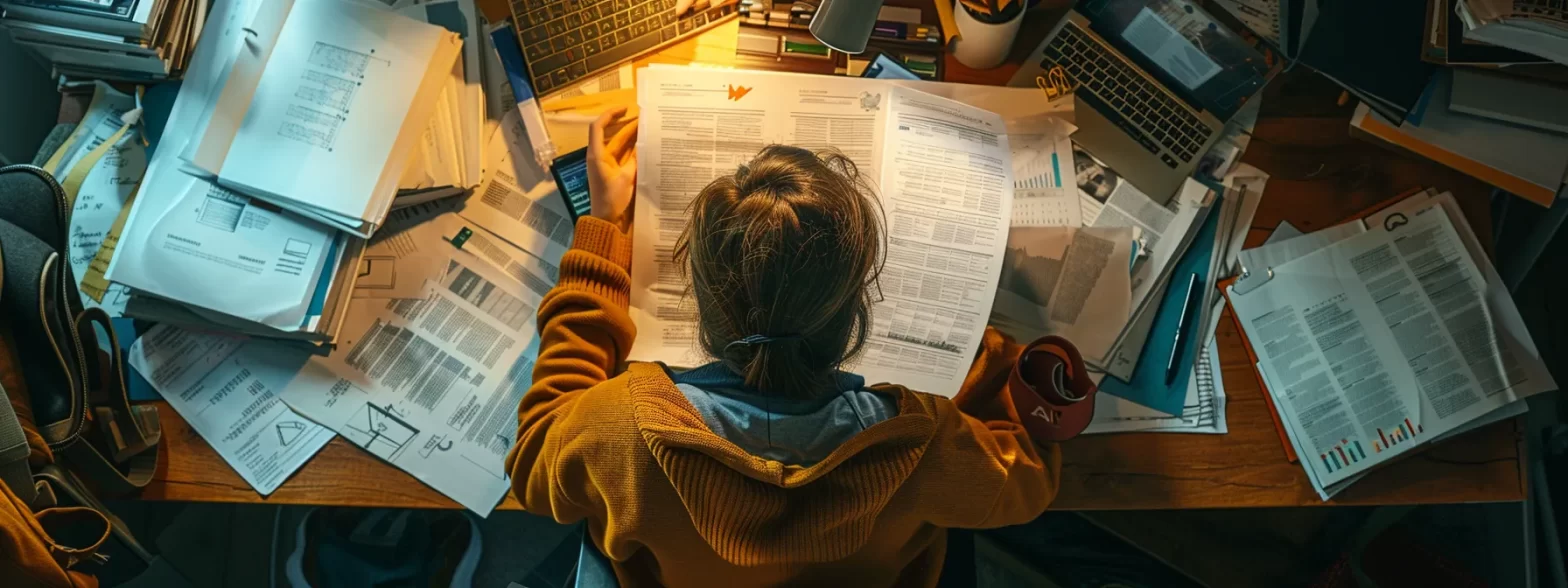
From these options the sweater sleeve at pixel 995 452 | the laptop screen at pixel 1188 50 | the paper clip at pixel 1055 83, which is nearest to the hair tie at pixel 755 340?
the sweater sleeve at pixel 995 452

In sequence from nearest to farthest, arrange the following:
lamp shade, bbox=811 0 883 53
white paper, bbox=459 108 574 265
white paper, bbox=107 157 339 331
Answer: lamp shade, bbox=811 0 883 53 < white paper, bbox=107 157 339 331 < white paper, bbox=459 108 574 265

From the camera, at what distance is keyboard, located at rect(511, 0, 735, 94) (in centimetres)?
110

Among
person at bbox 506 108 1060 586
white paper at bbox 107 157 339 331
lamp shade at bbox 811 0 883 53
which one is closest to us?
person at bbox 506 108 1060 586

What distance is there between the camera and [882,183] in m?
1.07

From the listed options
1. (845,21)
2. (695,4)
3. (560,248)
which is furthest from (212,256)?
(845,21)

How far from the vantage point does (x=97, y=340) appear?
948mm

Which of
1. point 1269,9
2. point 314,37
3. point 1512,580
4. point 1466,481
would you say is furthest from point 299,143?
point 1512,580

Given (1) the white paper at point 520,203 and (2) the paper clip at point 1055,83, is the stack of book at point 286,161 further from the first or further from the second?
(2) the paper clip at point 1055,83

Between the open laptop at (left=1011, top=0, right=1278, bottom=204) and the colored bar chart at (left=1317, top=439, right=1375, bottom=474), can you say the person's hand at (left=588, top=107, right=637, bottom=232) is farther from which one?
the colored bar chart at (left=1317, top=439, right=1375, bottom=474)

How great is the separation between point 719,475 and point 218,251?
67 centimetres

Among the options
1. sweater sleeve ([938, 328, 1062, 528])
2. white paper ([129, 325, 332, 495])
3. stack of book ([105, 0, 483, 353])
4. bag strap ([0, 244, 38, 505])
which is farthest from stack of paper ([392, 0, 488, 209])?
sweater sleeve ([938, 328, 1062, 528])

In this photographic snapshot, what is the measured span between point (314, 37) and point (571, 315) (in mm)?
471

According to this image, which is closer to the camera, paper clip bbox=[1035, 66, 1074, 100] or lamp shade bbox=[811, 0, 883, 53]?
lamp shade bbox=[811, 0, 883, 53]

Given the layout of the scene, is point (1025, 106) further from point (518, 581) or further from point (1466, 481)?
point (518, 581)
